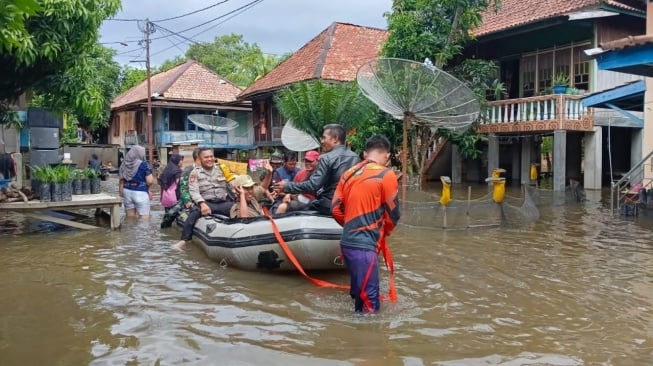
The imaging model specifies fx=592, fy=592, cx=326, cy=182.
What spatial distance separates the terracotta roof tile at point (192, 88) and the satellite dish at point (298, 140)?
15.4 meters

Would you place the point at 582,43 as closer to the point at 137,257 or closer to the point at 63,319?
the point at 137,257

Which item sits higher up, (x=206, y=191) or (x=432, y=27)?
(x=432, y=27)

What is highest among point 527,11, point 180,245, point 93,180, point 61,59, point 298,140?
point 527,11

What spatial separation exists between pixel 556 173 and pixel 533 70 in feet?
15.2

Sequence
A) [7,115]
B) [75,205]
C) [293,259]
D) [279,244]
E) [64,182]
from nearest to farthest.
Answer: [293,259]
[279,244]
[64,182]
[75,205]
[7,115]

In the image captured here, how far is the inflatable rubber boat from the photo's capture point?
644cm

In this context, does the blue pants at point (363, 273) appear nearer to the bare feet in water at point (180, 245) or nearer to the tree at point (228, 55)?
the bare feet in water at point (180, 245)

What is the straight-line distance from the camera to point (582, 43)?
17.5 metres

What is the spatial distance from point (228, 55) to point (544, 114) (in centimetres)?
4112

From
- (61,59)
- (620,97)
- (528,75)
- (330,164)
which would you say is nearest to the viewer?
(330,164)

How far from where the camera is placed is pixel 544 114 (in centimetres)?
1669

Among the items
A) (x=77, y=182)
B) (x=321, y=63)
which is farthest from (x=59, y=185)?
(x=321, y=63)

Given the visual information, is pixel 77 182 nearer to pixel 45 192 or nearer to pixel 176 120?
pixel 45 192

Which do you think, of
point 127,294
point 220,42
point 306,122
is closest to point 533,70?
point 306,122
